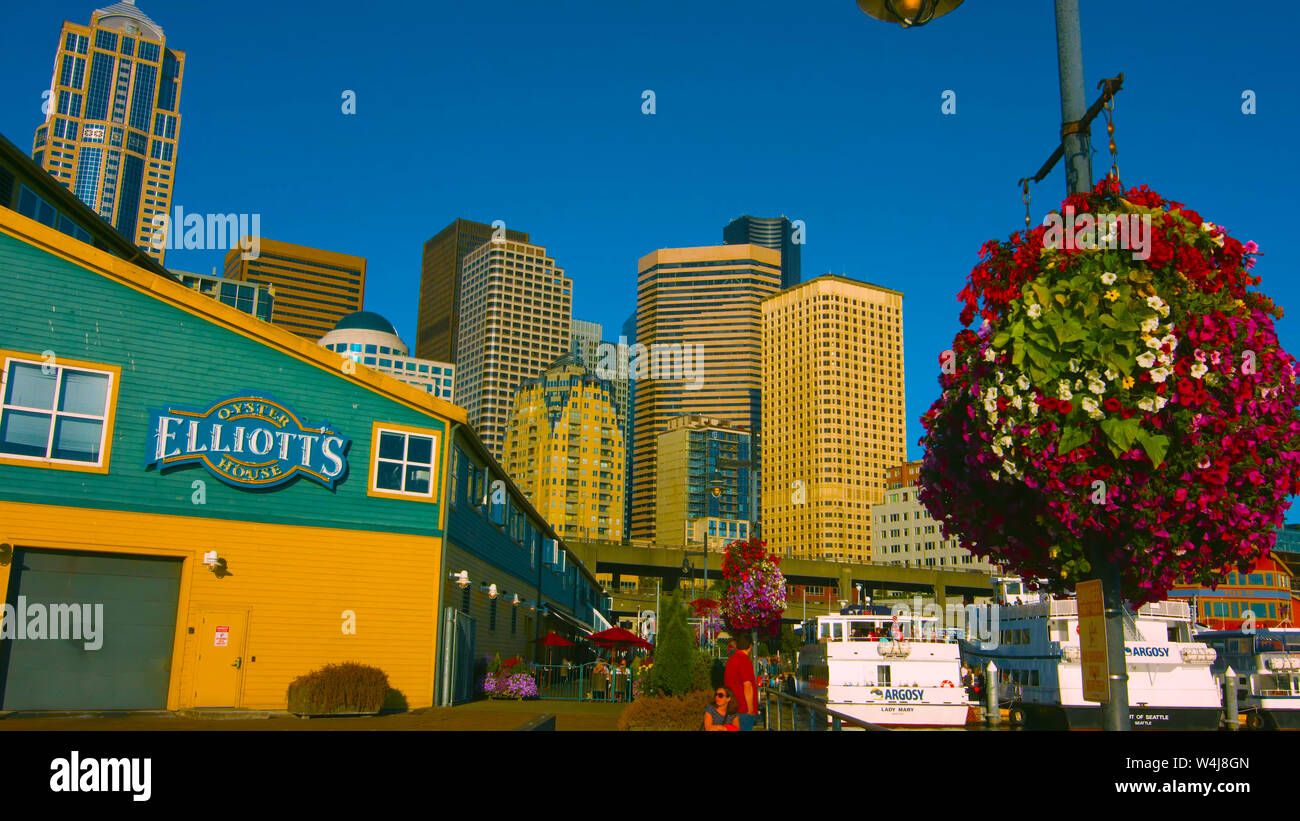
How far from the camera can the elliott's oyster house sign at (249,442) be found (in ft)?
71.6

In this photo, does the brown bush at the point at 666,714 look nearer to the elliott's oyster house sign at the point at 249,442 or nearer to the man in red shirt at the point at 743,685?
the man in red shirt at the point at 743,685

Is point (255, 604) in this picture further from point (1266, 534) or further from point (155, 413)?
point (1266, 534)

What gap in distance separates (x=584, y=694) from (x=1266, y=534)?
1180 inches

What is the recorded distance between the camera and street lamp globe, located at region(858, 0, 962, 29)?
23.7 feet

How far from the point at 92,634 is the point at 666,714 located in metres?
12.4

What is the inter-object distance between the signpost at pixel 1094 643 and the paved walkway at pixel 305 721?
37.1 feet

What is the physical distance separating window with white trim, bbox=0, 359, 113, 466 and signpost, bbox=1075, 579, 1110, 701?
2033 cm

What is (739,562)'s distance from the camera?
Answer: 2338 inches

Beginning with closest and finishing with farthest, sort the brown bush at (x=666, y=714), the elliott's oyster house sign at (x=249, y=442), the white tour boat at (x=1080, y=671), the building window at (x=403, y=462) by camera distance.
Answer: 1. the brown bush at (x=666, y=714)
2. the elliott's oyster house sign at (x=249, y=442)
3. the white tour boat at (x=1080, y=671)
4. the building window at (x=403, y=462)

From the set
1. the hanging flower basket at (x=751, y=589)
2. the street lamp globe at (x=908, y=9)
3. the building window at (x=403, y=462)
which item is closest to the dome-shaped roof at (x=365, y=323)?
the hanging flower basket at (x=751, y=589)

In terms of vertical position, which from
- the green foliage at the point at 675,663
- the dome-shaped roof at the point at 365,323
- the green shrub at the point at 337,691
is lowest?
the green shrub at the point at 337,691

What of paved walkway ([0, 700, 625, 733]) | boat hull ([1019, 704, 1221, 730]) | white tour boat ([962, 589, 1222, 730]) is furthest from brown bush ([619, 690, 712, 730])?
boat hull ([1019, 704, 1221, 730])

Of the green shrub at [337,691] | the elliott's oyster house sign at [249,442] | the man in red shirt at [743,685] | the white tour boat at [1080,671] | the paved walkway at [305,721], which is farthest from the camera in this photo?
the white tour boat at [1080,671]
